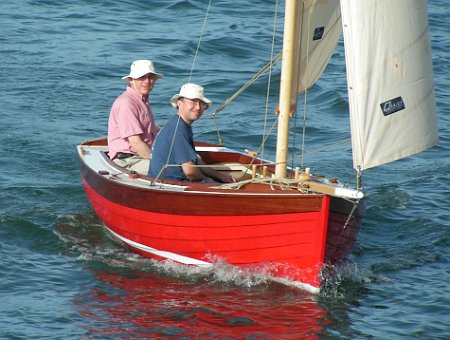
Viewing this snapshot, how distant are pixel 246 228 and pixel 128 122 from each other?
221 centimetres

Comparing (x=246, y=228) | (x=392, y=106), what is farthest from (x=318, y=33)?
(x=246, y=228)

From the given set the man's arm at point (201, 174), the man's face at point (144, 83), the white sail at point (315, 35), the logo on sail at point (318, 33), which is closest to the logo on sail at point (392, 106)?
the white sail at point (315, 35)

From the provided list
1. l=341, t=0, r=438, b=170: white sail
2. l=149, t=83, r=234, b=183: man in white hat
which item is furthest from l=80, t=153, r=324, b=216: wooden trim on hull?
l=341, t=0, r=438, b=170: white sail

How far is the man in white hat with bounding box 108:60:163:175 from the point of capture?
11.3 meters

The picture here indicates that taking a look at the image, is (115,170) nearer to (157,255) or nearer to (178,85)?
(157,255)

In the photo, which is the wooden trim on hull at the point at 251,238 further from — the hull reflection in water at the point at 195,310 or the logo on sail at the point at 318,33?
the logo on sail at the point at 318,33

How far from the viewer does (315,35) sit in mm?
10523

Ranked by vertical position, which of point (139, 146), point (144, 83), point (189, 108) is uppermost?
point (144, 83)

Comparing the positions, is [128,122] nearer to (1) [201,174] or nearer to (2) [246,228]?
(1) [201,174]

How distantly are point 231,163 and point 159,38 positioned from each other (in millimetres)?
10644

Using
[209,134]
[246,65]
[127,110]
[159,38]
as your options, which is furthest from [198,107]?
[159,38]

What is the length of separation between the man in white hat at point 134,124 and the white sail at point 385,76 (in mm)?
2787

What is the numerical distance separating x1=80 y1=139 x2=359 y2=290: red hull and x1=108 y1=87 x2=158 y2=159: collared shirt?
911 millimetres

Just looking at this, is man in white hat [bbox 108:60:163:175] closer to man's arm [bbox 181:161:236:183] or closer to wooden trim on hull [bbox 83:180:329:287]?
man's arm [bbox 181:161:236:183]
